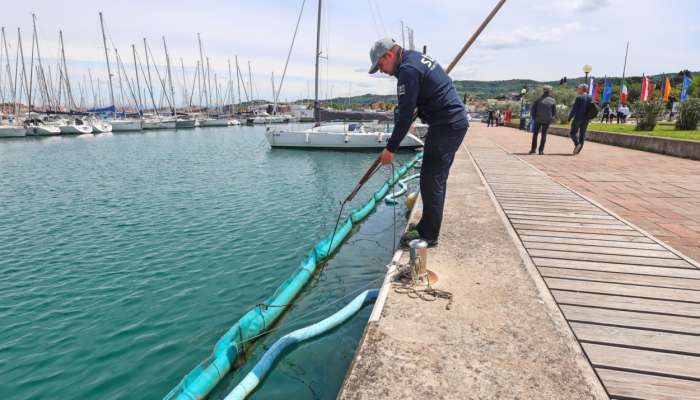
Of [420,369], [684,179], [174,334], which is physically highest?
[684,179]

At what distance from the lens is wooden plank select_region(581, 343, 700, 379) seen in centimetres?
205

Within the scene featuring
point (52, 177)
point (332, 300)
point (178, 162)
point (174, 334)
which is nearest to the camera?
point (174, 334)

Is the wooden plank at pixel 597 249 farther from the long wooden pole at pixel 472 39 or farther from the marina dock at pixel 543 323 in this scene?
the long wooden pole at pixel 472 39

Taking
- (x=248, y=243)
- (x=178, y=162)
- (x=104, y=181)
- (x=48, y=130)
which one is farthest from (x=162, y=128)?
(x=248, y=243)

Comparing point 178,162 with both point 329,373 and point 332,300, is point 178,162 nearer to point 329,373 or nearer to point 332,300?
point 332,300

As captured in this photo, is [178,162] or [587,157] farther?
[178,162]

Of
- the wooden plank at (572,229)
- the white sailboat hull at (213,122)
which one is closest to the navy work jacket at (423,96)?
the wooden plank at (572,229)

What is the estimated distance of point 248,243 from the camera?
763cm

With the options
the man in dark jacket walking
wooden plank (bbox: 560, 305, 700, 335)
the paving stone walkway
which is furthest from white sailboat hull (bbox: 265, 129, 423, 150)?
wooden plank (bbox: 560, 305, 700, 335)

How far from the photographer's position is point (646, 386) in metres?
1.93

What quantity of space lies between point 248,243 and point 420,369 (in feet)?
19.7

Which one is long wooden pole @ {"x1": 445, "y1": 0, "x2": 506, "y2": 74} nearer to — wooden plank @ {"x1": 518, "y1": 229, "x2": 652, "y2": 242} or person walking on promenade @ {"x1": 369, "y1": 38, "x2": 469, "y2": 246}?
person walking on promenade @ {"x1": 369, "y1": 38, "x2": 469, "y2": 246}

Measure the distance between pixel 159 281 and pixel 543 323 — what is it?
5475 millimetres

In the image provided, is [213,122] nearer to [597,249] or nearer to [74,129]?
[74,129]
